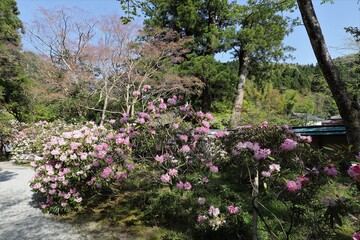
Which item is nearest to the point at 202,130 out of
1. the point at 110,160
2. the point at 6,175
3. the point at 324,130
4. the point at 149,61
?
the point at 110,160

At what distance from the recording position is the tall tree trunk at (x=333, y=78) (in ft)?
A: 9.01

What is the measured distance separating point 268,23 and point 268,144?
11.1 meters

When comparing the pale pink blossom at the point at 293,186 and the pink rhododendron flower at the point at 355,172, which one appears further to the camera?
the pale pink blossom at the point at 293,186

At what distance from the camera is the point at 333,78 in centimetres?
286

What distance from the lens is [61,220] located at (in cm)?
343

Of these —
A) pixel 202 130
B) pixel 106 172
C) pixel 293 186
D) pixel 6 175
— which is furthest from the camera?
pixel 6 175

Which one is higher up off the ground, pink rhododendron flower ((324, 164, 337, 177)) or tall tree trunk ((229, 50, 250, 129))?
tall tree trunk ((229, 50, 250, 129))

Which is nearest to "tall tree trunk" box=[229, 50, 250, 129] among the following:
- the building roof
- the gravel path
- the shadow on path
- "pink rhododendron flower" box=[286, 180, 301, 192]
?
A: the building roof

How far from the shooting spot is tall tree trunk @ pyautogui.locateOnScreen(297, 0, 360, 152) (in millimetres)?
2746

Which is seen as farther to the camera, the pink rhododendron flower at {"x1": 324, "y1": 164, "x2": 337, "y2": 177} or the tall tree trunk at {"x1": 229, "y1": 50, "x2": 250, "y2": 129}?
the tall tree trunk at {"x1": 229, "y1": 50, "x2": 250, "y2": 129}

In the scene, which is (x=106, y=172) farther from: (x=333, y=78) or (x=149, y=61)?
(x=149, y=61)

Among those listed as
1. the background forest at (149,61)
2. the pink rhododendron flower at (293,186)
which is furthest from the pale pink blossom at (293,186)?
the background forest at (149,61)

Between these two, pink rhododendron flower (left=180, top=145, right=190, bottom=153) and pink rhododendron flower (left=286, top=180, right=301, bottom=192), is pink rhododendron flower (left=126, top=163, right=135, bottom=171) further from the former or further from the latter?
pink rhododendron flower (left=286, top=180, right=301, bottom=192)

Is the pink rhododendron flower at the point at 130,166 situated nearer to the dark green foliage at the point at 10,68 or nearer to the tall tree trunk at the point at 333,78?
the tall tree trunk at the point at 333,78
